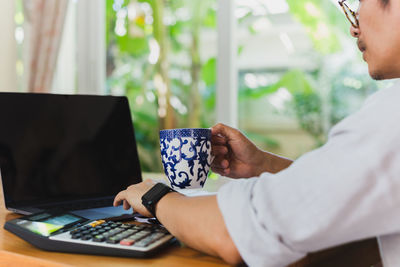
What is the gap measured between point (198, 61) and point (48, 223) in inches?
121

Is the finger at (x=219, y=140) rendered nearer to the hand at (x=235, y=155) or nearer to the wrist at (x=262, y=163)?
the hand at (x=235, y=155)

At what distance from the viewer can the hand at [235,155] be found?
3.53 feet

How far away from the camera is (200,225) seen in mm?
620

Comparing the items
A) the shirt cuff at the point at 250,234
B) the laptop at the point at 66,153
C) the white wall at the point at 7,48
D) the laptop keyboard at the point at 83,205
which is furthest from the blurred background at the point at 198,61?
the shirt cuff at the point at 250,234

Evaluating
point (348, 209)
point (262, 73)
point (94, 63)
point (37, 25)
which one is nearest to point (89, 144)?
point (348, 209)

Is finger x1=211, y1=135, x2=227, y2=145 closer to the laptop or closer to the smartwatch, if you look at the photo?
the laptop

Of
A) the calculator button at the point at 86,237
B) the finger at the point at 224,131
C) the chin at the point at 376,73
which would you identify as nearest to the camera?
the calculator button at the point at 86,237

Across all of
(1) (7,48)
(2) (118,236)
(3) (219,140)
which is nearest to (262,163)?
(3) (219,140)

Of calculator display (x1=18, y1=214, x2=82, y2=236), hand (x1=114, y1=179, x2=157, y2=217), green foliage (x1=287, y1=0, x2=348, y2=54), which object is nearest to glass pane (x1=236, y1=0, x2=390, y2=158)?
green foliage (x1=287, y1=0, x2=348, y2=54)

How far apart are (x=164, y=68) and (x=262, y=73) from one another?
4.00ft

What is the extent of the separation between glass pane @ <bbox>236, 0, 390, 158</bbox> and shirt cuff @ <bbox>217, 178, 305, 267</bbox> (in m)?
3.17

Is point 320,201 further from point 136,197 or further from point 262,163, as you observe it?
point 262,163

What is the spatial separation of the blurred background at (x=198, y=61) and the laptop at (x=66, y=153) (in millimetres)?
1174

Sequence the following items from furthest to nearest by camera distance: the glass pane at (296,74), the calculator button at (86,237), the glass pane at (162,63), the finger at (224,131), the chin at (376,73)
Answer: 1. the glass pane at (296,74)
2. the glass pane at (162,63)
3. the finger at (224,131)
4. the chin at (376,73)
5. the calculator button at (86,237)
